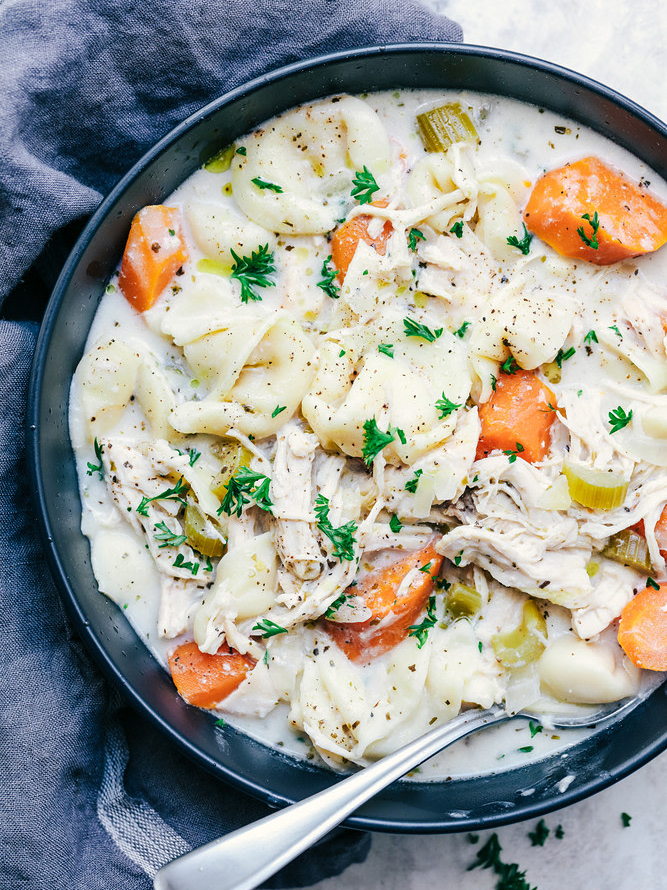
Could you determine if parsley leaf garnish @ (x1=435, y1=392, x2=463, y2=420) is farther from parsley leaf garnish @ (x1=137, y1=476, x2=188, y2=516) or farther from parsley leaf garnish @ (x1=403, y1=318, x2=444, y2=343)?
parsley leaf garnish @ (x1=137, y1=476, x2=188, y2=516)

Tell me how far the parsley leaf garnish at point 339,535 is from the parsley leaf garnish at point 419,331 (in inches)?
23.7

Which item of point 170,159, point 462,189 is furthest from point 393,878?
point 170,159

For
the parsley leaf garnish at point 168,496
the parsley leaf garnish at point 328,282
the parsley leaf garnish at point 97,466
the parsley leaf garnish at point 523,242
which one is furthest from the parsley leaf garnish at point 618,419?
the parsley leaf garnish at point 97,466

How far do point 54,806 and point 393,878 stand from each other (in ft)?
4.03

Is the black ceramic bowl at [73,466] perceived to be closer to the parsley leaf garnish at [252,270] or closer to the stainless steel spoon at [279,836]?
the stainless steel spoon at [279,836]

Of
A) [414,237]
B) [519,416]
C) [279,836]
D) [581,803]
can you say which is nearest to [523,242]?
[414,237]

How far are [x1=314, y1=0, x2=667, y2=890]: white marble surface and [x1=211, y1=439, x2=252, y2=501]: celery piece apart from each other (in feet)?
4.70

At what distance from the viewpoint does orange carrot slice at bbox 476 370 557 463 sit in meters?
2.63

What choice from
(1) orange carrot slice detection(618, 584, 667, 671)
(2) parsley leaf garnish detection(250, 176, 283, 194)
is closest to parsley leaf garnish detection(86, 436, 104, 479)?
(2) parsley leaf garnish detection(250, 176, 283, 194)

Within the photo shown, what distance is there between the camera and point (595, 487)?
8.43ft

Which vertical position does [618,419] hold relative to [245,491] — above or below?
above

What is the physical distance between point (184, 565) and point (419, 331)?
103 cm

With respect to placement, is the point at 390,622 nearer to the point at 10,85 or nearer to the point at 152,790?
the point at 152,790

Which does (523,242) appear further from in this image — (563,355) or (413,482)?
(413,482)
